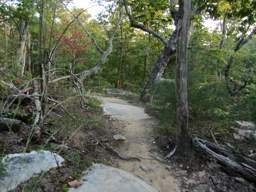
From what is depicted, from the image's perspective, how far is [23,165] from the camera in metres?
3.12

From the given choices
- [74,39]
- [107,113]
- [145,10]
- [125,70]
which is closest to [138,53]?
[125,70]

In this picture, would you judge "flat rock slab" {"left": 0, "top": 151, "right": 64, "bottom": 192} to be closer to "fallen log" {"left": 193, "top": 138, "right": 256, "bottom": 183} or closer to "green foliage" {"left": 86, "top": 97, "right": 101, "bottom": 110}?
"fallen log" {"left": 193, "top": 138, "right": 256, "bottom": 183}

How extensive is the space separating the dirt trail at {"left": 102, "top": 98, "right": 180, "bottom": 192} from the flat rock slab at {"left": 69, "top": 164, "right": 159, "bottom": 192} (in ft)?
0.96

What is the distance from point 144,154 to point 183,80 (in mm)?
1243

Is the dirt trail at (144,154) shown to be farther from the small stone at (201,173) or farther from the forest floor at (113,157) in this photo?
the small stone at (201,173)

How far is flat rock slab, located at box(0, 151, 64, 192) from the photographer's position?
2.89 metres

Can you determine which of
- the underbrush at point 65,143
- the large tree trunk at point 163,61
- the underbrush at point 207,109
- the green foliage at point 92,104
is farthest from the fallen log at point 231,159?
the large tree trunk at point 163,61

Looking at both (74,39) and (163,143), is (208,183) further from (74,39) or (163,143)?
(74,39)

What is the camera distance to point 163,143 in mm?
4727

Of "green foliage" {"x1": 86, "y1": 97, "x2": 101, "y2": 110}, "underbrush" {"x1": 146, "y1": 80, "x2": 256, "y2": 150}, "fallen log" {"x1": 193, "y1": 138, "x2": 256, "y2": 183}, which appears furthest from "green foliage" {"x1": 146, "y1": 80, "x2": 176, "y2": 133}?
"green foliage" {"x1": 86, "y1": 97, "x2": 101, "y2": 110}

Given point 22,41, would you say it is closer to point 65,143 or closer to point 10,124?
point 10,124

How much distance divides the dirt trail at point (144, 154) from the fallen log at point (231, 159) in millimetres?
715

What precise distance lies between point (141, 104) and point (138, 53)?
12.4 feet

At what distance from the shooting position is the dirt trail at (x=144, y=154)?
3817 millimetres
